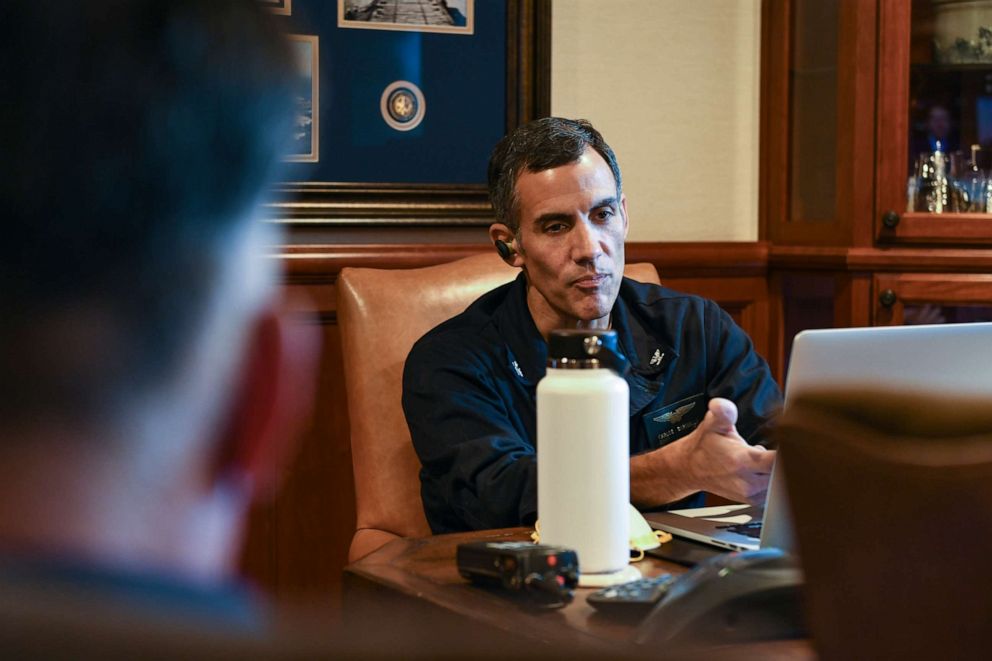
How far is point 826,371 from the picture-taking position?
126cm

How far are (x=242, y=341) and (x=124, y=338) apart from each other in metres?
0.05

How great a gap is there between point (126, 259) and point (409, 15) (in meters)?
2.73

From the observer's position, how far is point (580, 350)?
43.8 inches

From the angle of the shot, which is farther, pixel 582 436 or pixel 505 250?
pixel 505 250

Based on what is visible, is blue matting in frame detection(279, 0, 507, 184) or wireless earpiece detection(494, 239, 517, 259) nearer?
wireless earpiece detection(494, 239, 517, 259)

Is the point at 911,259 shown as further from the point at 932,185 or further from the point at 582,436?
the point at 582,436

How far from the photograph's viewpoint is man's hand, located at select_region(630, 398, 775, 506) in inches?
58.3

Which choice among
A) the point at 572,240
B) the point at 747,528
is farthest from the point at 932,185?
the point at 747,528

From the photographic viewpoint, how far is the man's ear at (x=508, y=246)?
7.26ft

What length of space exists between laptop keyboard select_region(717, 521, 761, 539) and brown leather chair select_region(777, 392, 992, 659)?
1.05 m

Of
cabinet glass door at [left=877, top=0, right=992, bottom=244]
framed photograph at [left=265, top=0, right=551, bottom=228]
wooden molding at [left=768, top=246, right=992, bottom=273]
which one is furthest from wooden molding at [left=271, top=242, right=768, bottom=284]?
cabinet glass door at [left=877, top=0, right=992, bottom=244]

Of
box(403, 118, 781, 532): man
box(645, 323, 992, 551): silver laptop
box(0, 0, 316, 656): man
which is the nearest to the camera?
box(0, 0, 316, 656): man

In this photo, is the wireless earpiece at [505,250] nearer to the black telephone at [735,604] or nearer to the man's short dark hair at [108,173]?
the black telephone at [735,604]

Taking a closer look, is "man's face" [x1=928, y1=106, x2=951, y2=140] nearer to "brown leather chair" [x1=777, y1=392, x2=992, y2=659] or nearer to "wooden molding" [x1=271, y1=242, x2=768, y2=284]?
"wooden molding" [x1=271, y1=242, x2=768, y2=284]
